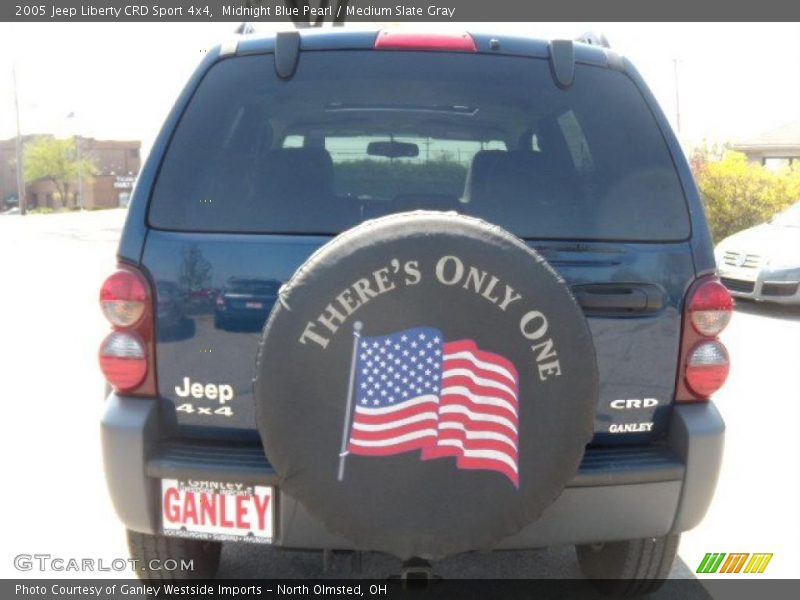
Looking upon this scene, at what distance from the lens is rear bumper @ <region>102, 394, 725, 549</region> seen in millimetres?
2414

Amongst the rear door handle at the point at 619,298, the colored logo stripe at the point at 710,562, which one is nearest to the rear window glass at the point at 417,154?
the rear door handle at the point at 619,298

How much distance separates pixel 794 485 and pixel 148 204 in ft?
12.4

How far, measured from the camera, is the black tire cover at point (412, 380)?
2.13m

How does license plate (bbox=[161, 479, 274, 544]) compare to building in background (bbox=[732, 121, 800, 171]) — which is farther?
building in background (bbox=[732, 121, 800, 171])

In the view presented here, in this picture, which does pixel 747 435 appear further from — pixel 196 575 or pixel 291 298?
pixel 291 298

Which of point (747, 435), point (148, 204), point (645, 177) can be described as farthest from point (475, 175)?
point (747, 435)

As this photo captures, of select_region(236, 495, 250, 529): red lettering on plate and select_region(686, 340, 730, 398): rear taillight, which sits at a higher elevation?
select_region(686, 340, 730, 398): rear taillight

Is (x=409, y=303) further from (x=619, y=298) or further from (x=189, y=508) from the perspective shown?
(x=189, y=508)

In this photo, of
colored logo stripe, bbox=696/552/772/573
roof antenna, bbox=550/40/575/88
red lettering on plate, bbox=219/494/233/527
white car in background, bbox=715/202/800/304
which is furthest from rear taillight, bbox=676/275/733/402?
white car in background, bbox=715/202/800/304

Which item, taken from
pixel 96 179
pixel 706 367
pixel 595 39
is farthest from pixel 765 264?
Answer: pixel 96 179

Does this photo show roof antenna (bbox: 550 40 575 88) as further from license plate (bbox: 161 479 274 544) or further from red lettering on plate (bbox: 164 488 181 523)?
red lettering on plate (bbox: 164 488 181 523)

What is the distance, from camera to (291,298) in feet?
7.07

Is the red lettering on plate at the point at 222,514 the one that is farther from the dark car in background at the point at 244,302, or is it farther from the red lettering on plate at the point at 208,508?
the dark car in background at the point at 244,302

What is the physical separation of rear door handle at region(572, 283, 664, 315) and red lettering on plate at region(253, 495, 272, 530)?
1.10 meters
